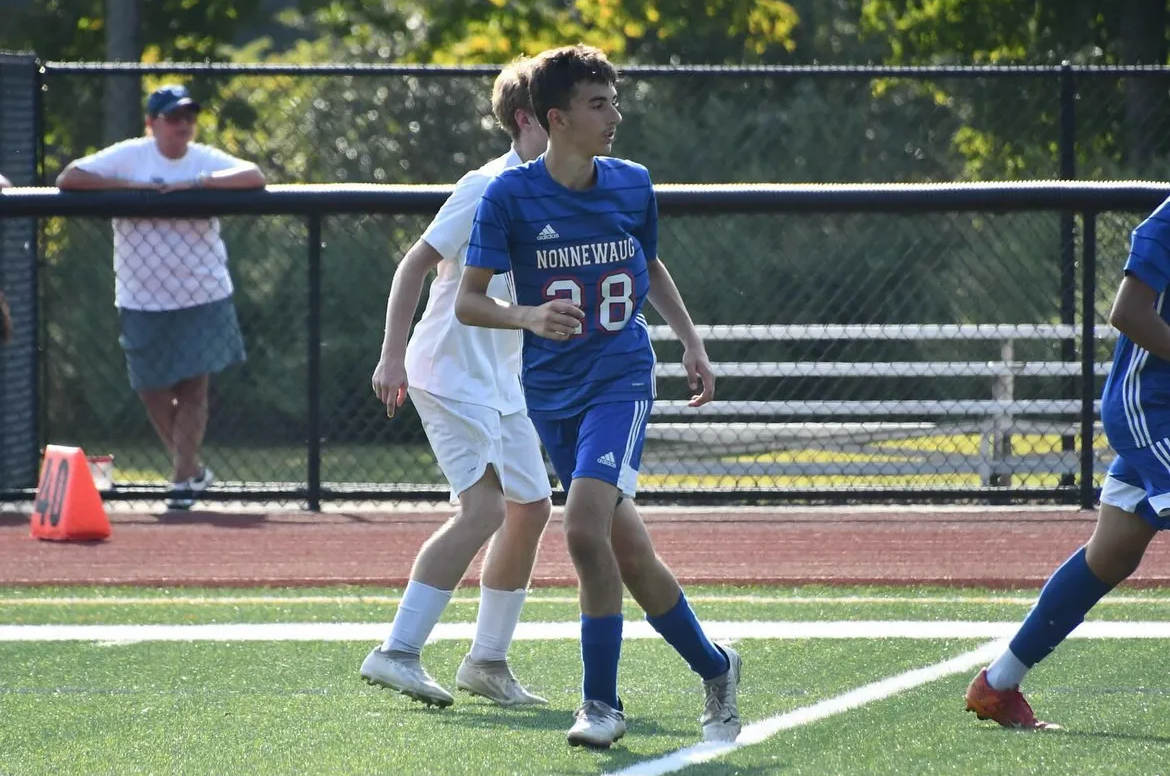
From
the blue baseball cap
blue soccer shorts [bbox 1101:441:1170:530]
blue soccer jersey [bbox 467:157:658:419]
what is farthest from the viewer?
the blue baseball cap

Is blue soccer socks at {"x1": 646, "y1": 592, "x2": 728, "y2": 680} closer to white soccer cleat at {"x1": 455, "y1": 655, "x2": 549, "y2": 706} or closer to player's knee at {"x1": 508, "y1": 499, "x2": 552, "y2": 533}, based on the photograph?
white soccer cleat at {"x1": 455, "y1": 655, "x2": 549, "y2": 706}

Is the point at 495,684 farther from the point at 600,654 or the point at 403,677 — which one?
the point at 600,654

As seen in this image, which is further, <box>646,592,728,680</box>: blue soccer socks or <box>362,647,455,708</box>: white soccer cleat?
<box>362,647,455,708</box>: white soccer cleat

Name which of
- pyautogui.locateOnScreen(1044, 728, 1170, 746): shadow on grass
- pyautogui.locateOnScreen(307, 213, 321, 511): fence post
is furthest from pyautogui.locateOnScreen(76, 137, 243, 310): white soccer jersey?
pyautogui.locateOnScreen(1044, 728, 1170, 746): shadow on grass

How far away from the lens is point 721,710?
4852 mm

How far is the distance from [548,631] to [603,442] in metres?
2.04

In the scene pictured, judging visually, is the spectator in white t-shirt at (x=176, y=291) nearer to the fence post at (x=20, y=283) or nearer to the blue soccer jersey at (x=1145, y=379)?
the fence post at (x=20, y=283)

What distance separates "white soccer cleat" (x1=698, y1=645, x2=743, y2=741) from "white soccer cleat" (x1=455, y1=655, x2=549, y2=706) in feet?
2.48

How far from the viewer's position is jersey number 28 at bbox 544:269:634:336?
15.8ft

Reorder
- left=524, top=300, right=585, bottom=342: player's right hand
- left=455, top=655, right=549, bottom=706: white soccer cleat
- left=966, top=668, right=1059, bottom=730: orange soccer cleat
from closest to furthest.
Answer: left=524, top=300, right=585, bottom=342: player's right hand
left=966, top=668, right=1059, bottom=730: orange soccer cleat
left=455, top=655, right=549, bottom=706: white soccer cleat

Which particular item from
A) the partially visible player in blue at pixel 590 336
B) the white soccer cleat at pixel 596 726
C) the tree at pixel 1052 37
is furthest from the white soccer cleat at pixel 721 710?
the tree at pixel 1052 37

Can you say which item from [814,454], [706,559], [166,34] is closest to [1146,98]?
[814,454]

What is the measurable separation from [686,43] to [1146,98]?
594 inches

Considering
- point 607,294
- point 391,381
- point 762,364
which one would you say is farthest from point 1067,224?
point 607,294
